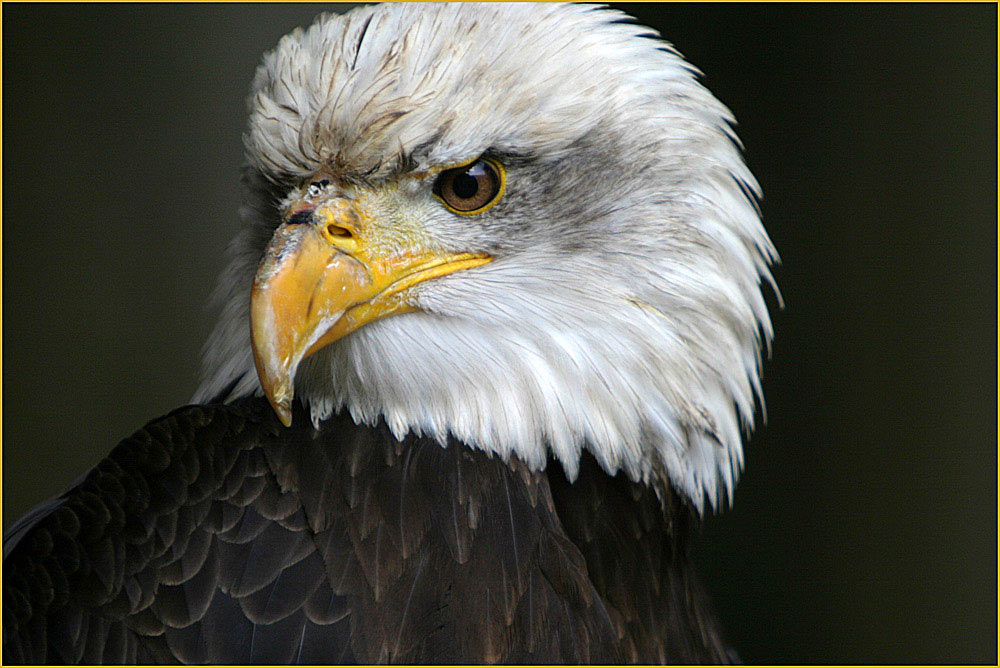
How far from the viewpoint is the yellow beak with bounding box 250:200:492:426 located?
1.05 meters

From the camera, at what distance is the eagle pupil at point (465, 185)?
1.17 metres

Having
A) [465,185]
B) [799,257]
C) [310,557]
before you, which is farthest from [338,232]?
[799,257]

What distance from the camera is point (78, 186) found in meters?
2.74

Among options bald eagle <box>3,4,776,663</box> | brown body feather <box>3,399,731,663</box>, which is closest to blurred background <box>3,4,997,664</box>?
bald eagle <box>3,4,776,663</box>

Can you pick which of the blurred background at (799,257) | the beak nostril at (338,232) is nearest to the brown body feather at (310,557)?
the beak nostril at (338,232)

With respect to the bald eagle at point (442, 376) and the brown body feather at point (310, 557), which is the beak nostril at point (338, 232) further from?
the brown body feather at point (310, 557)

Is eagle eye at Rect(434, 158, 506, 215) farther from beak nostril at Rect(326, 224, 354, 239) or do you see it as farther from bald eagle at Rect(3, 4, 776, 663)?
beak nostril at Rect(326, 224, 354, 239)

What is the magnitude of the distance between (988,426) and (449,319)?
87.3 inches

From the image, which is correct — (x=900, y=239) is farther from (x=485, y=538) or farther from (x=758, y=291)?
(x=485, y=538)

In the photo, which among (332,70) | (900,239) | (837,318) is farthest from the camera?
(837,318)

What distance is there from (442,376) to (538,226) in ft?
0.84

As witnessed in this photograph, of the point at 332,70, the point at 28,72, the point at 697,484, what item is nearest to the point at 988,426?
the point at 697,484

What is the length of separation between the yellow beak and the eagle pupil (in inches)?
3.4

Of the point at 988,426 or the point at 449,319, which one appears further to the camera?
the point at 988,426
